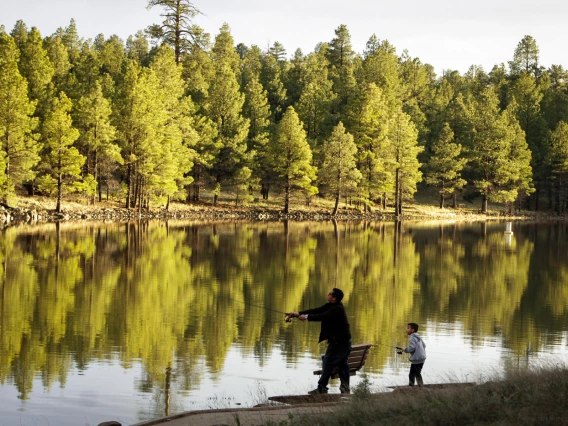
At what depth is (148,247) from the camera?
42.6 m

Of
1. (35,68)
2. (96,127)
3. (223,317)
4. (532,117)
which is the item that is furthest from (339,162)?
(223,317)

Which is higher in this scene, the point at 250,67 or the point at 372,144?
the point at 250,67

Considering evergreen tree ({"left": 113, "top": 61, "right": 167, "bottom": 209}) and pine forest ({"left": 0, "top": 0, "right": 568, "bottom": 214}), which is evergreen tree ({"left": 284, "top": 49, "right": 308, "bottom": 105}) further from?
evergreen tree ({"left": 113, "top": 61, "right": 167, "bottom": 209})

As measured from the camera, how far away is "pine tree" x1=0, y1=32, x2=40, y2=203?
62344 millimetres

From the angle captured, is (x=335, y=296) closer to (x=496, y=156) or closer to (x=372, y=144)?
(x=372, y=144)

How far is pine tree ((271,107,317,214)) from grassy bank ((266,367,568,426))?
70187mm

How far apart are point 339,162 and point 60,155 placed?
95.6 feet

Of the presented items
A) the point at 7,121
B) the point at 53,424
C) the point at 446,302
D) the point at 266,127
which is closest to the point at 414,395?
the point at 53,424

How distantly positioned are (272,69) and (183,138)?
32286 mm

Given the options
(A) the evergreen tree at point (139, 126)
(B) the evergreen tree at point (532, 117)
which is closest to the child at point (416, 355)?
(A) the evergreen tree at point (139, 126)

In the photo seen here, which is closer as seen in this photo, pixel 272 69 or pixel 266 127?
pixel 266 127

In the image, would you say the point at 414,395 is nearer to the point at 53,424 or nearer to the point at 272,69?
the point at 53,424

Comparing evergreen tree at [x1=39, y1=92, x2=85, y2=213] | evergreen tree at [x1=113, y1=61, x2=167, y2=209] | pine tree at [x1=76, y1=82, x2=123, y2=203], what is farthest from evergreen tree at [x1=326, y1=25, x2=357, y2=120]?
evergreen tree at [x1=39, y1=92, x2=85, y2=213]

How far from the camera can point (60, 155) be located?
6562 cm
